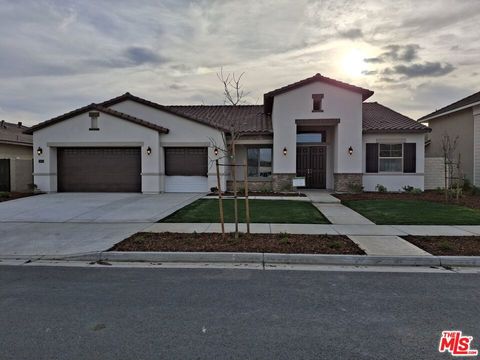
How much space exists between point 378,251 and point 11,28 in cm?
1471

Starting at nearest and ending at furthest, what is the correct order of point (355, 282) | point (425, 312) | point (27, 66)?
point (425, 312) < point (355, 282) < point (27, 66)

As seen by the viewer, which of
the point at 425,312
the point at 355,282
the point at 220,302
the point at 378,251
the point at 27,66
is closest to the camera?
the point at 425,312

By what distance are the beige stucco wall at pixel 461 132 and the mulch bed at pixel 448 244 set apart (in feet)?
45.5

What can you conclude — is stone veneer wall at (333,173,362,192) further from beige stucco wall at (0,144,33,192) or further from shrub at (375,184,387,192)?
beige stucco wall at (0,144,33,192)

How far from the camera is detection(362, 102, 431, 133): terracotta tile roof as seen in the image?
1795 centimetres

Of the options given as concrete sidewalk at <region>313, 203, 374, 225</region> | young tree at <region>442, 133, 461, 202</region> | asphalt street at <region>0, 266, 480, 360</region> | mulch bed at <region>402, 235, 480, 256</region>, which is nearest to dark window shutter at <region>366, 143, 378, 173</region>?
young tree at <region>442, 133, 461, 202</region>

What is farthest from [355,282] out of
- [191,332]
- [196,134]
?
[196,134]

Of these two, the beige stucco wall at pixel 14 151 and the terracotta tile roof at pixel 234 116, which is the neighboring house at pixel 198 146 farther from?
the beige stucco wall at pixel 14 151

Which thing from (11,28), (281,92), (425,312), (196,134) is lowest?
(425,312)

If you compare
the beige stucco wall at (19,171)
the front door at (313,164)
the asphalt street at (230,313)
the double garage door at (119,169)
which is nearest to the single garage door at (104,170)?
the double garage door at (119,169)

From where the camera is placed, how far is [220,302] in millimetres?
4414

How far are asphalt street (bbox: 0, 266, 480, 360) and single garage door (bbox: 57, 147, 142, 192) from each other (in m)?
12.3

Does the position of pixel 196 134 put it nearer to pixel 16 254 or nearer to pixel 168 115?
pixel 168 115

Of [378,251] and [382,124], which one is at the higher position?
[382,124]
